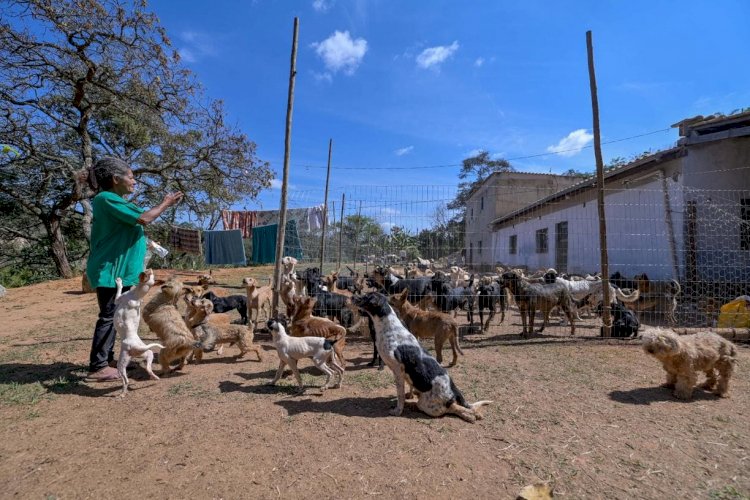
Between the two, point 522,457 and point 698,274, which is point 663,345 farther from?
point 698,274

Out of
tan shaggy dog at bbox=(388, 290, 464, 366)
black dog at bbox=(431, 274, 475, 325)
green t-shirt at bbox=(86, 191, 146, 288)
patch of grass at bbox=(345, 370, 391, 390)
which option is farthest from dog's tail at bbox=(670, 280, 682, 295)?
green t-shirt at bbox=(86, 191, 146, 288)

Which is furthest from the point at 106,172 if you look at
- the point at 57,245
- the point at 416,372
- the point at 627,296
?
the point at 57,245

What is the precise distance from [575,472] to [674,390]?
262 cm

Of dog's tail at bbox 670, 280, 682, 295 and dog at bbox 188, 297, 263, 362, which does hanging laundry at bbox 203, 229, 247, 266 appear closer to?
dog at bbox 188, 297, 263, 362

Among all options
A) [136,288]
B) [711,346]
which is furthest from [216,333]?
[711,346]

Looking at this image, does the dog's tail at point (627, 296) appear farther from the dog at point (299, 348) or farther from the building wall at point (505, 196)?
the building wall at point (505, 196)

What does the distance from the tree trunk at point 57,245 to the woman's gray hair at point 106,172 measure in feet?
50.0

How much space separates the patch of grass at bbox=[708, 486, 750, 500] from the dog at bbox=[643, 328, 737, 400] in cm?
186

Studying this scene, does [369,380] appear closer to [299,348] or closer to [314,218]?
[299,348]

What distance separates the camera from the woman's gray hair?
176 inches

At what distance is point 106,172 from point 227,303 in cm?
384

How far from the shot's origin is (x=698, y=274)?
30.1ft

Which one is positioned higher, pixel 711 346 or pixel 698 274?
pixel 698 274

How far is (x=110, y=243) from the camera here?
14.6ft
